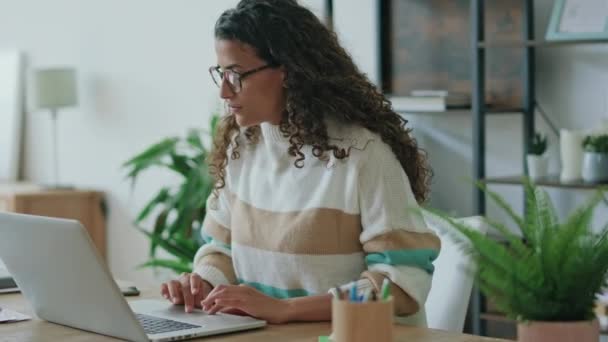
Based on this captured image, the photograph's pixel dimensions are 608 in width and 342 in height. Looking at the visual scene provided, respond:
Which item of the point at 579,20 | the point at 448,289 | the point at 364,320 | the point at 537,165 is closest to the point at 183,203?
the point at 537,165

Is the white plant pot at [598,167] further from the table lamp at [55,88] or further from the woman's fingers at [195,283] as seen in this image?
the table lamp at [55,88]

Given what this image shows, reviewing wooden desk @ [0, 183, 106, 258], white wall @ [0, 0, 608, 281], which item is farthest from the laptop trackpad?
wooden desk @ [0, 183, 106, 258]

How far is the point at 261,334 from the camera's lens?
174 cm

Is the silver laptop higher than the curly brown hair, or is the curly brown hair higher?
the curly brown hair

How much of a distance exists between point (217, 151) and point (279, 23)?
0.32 metres

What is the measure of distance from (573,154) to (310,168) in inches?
52.9

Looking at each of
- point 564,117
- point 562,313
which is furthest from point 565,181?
point 562,313

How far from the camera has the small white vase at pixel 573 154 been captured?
3.13 meters

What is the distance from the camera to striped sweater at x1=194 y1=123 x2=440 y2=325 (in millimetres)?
1900

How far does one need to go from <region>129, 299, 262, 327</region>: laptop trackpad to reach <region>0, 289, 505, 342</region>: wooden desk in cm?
5

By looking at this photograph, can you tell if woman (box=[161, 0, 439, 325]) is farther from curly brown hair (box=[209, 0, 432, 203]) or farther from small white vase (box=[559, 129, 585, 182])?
small white vase (box=[559, 129, 585, 182])

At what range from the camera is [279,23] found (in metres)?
2.04

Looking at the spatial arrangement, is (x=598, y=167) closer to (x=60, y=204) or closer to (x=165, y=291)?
(x=165, y=291)

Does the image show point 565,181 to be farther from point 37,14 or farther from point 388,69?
→ point 37,14
